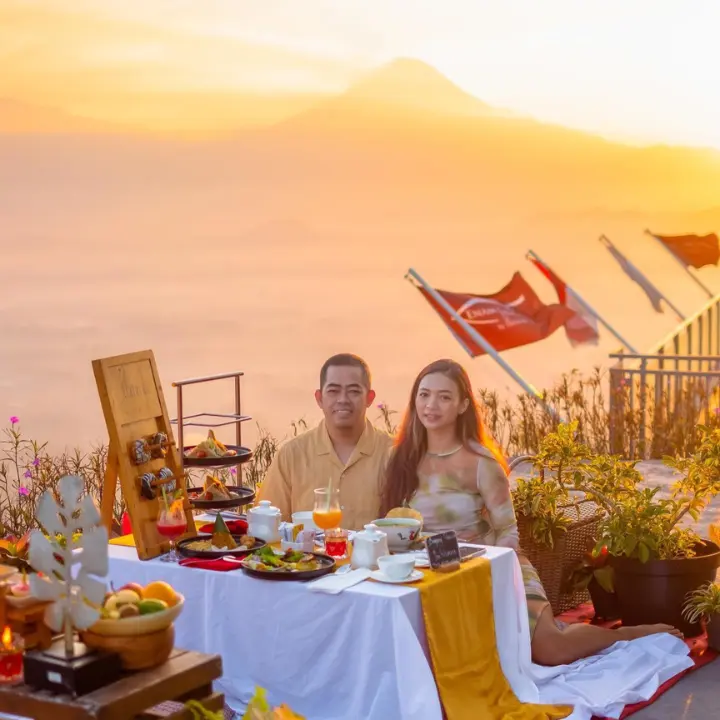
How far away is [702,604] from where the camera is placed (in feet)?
16.9

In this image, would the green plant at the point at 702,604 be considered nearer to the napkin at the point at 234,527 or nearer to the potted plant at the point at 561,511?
the potted plant at the point at 561,511

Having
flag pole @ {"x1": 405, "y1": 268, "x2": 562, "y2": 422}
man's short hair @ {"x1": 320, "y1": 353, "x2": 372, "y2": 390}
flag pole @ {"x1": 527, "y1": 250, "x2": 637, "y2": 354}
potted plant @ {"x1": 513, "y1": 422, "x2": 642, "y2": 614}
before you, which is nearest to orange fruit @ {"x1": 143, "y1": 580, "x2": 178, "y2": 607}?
man's short hair @ {"x1": 320, "y1": 353, "x2": 372, "y2": 390}

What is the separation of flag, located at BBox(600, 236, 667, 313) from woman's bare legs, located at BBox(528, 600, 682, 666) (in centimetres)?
1064

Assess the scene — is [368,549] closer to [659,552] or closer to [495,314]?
[659,552]

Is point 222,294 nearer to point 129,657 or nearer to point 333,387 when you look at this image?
point 333,387

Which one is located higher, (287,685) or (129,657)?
(129,657)

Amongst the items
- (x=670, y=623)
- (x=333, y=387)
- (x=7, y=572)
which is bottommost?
(x=670, y=623)

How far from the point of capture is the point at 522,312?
9.93 meters

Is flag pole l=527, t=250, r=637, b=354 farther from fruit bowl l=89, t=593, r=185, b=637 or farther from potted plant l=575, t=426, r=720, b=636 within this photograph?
fruit bowl l=89, t=593, r=185, b=637

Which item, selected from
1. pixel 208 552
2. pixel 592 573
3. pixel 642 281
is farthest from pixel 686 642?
pixel 642 281

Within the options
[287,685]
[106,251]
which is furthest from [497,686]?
[106,251]

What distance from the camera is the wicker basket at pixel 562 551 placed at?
5.53 meters

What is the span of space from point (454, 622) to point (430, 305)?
6.04 m

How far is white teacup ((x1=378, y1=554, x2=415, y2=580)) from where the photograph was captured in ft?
12.6
